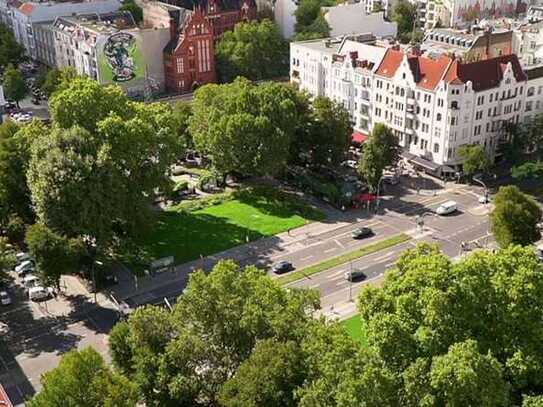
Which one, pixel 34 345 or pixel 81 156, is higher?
pixel 81 156

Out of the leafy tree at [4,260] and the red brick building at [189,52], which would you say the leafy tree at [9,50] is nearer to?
the red brick building at [189,52]

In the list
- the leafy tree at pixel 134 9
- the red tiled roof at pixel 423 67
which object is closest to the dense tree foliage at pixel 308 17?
the leafy tree at pixel 134 9

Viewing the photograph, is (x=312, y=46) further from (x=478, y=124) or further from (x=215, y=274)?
(x=215, y=274)

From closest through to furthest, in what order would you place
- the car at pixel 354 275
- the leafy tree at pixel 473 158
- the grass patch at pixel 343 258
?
the car at pixel 354 275 → the grass patch at pixel 343 258 → the leafy tree at pixel 473 158

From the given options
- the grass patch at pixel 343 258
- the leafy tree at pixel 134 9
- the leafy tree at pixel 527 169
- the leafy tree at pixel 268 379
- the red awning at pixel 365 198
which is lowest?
the grass patch at pixel 343 258

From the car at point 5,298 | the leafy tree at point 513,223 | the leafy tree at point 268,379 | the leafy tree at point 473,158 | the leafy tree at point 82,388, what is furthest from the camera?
the leafy tree at point 473,158

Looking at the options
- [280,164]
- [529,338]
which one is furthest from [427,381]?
[280,164]
